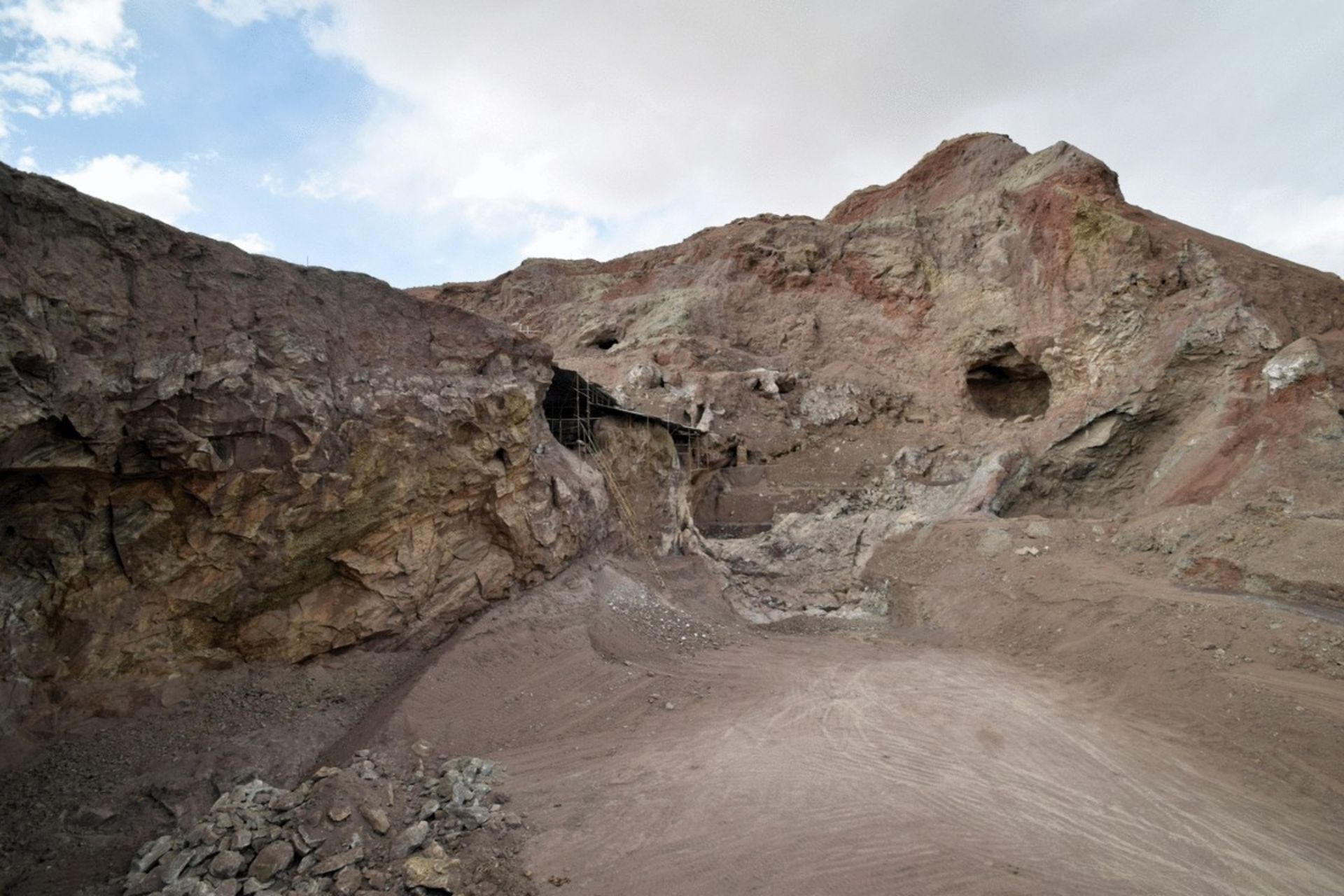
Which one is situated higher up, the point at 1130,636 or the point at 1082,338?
the point at 1082,338

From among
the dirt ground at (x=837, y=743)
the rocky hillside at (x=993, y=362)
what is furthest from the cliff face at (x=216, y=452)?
the rocky hillside at (x=993, y=362)

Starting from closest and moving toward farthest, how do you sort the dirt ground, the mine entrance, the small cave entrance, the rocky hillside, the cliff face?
the dirt ground → the cliff face → the mine entrance → the rocky hillside → the small cave entrance

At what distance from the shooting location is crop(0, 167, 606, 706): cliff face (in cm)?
506

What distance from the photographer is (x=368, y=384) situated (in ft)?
23.6

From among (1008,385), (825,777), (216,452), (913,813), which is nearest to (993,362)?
(1008,385)

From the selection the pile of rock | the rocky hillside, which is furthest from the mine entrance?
the pile of rock

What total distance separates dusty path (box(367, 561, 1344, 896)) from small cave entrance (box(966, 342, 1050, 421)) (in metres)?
16.2

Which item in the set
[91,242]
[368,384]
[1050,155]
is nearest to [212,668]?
[368,384]

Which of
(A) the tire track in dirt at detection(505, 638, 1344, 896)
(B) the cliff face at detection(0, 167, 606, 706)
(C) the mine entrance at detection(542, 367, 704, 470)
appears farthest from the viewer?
(C) the mine entrance at detection(542, 367, 704, 470)

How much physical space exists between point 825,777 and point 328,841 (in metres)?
4.19

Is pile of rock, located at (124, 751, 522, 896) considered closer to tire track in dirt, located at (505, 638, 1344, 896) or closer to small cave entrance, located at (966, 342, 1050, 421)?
tire track in dirt, located at (505, 638, 1344, 896)

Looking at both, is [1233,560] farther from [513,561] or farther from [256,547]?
[256,547]

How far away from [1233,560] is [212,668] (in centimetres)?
1414

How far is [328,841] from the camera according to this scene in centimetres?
451
